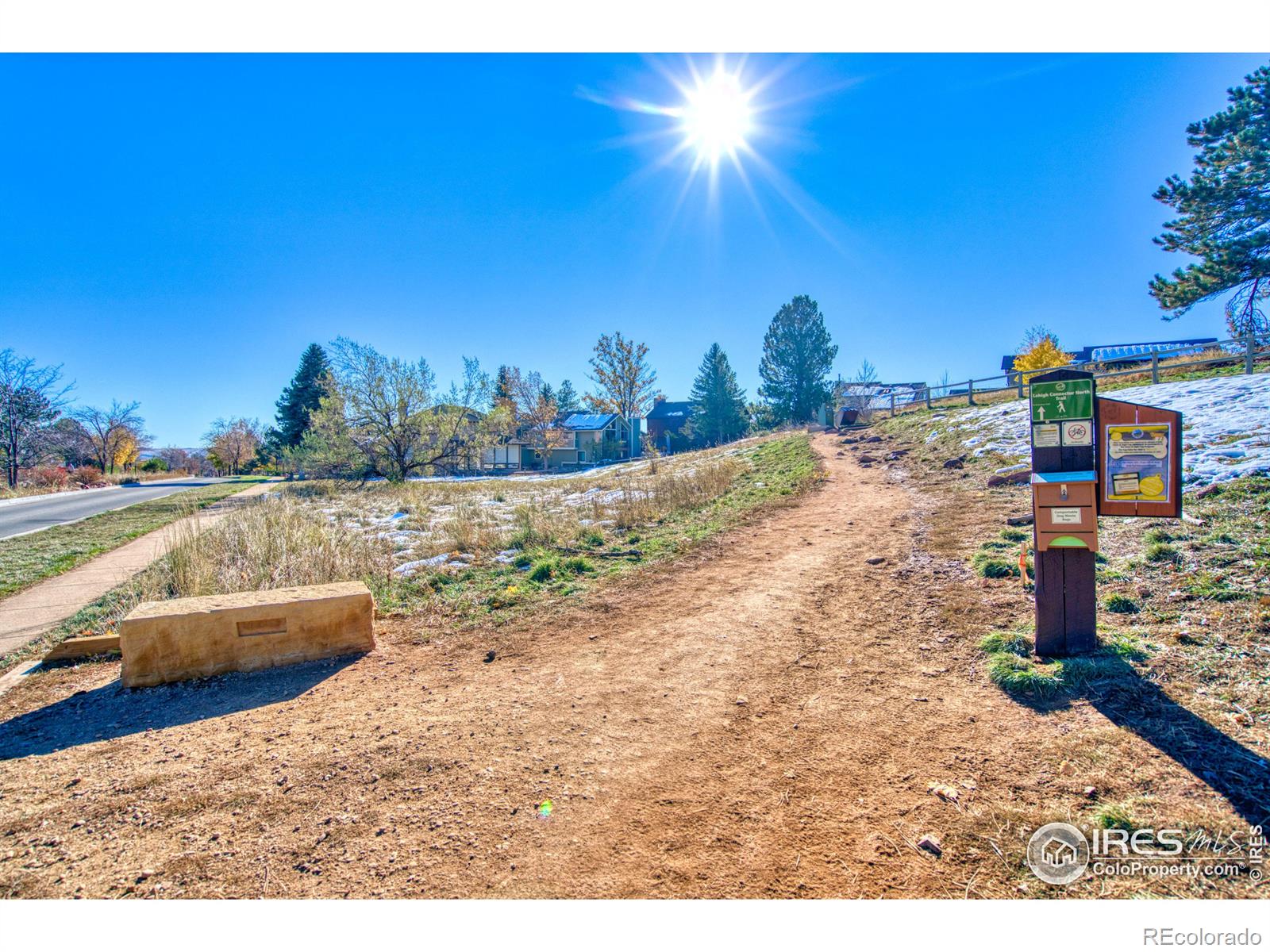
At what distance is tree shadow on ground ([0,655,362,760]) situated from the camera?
3381mm

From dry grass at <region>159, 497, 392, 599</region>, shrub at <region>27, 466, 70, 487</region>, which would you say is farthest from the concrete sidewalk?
shrub at <region>27, 466, 70, 487</region>

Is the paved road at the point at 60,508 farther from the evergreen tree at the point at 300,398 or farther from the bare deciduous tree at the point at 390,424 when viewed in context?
the evergreen tree at the point at 300,398

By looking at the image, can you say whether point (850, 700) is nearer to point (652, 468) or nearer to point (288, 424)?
point (652, 468)

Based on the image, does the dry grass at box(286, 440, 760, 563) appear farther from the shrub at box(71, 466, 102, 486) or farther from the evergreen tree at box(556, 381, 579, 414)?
the evergreen tree at box(556, 381, 579, 414)

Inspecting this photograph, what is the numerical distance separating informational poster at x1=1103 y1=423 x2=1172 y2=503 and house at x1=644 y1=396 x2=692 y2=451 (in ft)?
159

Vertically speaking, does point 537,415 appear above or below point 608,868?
above

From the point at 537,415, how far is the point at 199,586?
135ft

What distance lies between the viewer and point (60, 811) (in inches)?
101

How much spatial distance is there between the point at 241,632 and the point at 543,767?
3.13 meters

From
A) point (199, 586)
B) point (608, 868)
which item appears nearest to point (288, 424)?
point (199, 586)

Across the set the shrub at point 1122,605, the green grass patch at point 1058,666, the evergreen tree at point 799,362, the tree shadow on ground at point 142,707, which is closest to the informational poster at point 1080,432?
the green grass patch at point 1058,666

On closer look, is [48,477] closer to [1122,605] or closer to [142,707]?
[142,707]

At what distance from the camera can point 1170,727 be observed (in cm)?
271

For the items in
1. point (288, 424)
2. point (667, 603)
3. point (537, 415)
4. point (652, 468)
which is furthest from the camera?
point (537, 415)
